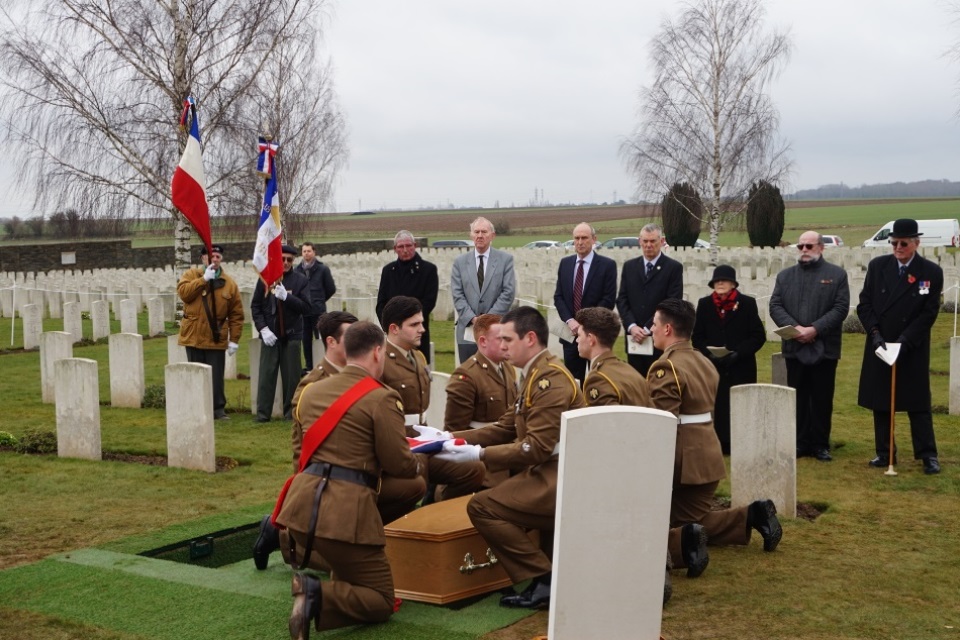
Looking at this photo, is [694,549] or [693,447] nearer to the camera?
[694,549]

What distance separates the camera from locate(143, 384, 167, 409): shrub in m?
12.6

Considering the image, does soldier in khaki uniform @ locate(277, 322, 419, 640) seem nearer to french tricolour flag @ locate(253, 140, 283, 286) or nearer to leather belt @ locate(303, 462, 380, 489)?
leather belt @ locate(303, 462, 380, 489)

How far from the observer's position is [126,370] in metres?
12.5

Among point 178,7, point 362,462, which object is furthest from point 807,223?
point 362,462

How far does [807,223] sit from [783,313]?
80694 mm

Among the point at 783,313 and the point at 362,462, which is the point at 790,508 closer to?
the point at 783,313

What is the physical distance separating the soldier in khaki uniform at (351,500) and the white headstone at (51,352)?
7.68 metres

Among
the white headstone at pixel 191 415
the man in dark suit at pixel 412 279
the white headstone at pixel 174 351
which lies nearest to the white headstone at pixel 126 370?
the white headstone at pixel 174 351

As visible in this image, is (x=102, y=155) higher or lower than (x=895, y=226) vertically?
higher

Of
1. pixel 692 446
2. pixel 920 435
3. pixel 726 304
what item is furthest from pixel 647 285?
pixel 692 446

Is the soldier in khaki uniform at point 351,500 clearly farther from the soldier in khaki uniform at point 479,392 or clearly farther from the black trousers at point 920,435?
the black trousers at point 920,435

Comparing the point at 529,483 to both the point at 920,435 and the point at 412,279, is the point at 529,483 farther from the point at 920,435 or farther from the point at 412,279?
the point at 412,279

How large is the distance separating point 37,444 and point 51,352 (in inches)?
105

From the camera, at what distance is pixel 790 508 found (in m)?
7.28
